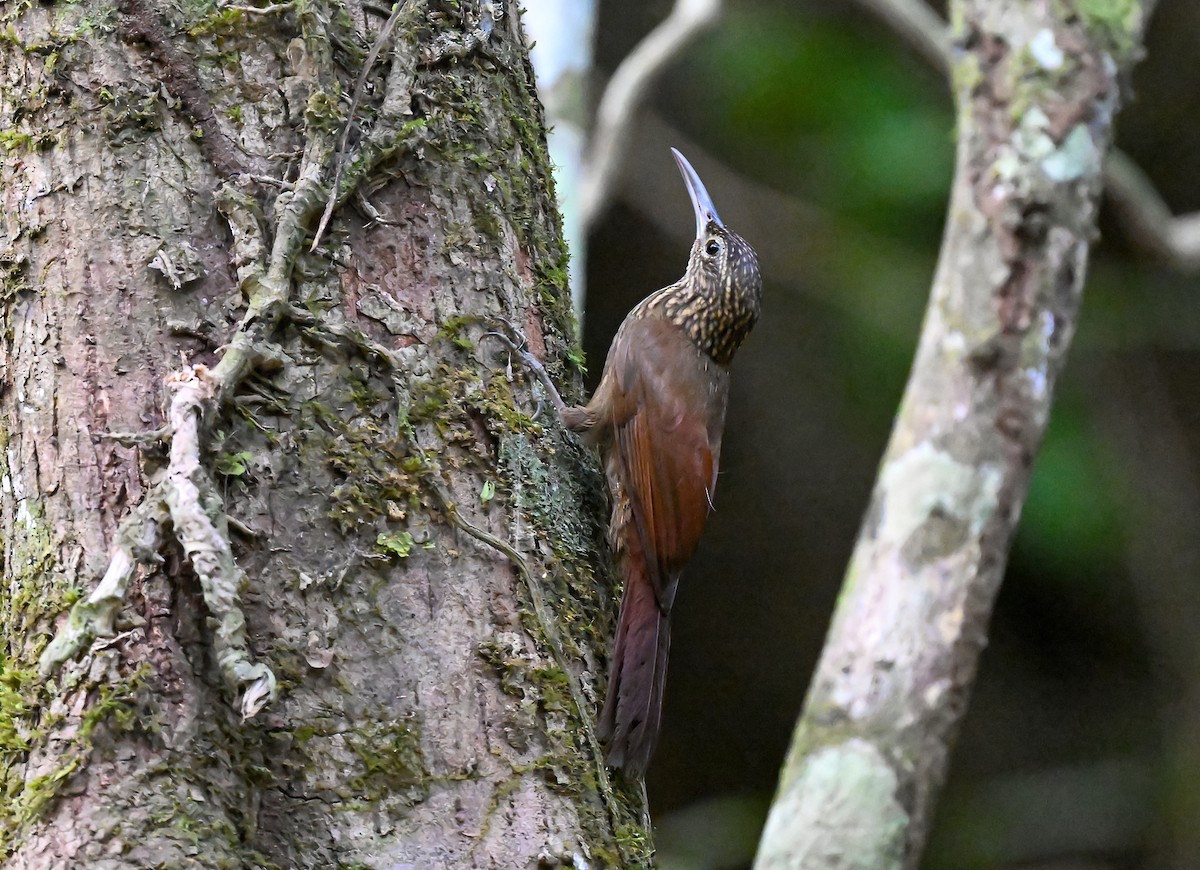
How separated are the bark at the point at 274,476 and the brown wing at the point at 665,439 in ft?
1.94

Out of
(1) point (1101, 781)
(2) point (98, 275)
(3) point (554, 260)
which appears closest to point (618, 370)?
(3) point (554, 260)

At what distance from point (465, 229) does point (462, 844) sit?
1.02 meters

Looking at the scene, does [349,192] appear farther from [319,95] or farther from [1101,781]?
[1101,781]

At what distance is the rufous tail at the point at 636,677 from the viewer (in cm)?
191

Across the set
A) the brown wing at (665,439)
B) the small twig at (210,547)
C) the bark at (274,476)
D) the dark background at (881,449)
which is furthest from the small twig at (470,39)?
the dark background at (881,449)

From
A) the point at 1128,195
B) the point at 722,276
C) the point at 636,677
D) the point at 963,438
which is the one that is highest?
the point at 1128,195

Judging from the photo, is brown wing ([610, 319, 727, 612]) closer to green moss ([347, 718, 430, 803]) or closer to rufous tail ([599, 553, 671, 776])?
rufous tail ([599, 553, 671, 776])

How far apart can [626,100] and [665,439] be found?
2012 millimetres

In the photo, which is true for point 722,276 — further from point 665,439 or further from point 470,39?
point 470,39

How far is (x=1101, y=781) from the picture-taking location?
5.76m

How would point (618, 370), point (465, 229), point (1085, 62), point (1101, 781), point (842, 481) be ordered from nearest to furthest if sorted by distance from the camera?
1. point (465, 229)
2. point (1085, 62)
3. point (618, 370)
4. point (1101, 781)
5. point (842, 481)

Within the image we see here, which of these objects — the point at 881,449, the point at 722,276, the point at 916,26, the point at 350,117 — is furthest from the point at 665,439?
the point at 881,449

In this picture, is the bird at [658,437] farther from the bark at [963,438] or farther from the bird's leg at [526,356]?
the bark at [963,438]

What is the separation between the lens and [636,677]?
6.80 ft
